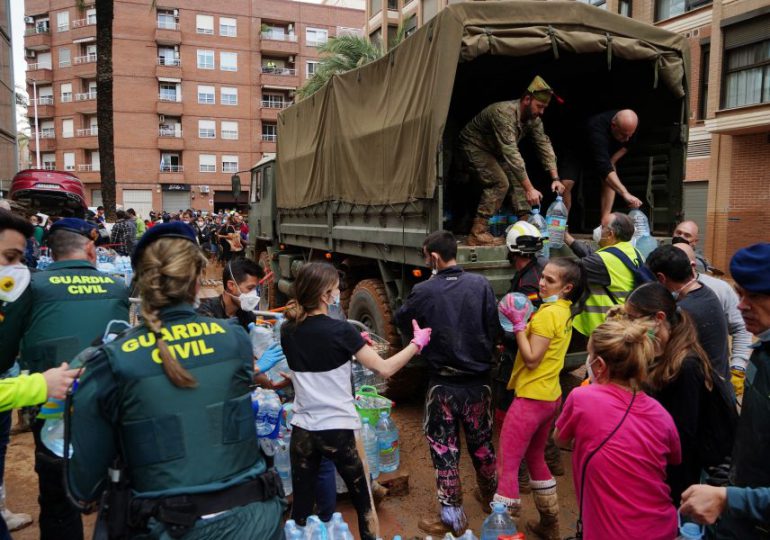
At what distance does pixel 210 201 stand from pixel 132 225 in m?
32.5

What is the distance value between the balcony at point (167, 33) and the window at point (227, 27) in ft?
10.5

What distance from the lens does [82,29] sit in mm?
42938

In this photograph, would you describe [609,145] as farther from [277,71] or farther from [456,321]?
[277,71]

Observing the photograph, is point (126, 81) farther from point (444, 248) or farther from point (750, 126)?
point (444, 248)

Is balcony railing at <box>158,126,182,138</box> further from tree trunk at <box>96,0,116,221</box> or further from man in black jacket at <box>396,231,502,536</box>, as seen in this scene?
man in black jacket at <box>396,231,502,536</box>

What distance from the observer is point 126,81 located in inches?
1626

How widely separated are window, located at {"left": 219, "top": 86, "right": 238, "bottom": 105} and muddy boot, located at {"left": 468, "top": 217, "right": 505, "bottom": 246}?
4236 cm

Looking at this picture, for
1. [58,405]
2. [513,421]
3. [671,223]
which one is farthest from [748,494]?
[671,223]

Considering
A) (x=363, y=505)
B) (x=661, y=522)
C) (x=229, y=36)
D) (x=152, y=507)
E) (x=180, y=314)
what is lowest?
(x=363, y=505)

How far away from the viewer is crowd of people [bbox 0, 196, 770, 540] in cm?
168

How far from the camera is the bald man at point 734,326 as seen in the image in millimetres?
3746

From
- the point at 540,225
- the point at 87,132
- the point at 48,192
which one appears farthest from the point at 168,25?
the point at 540,225

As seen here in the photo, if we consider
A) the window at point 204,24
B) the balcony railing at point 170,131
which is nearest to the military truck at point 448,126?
the balcony railing at point 170,131

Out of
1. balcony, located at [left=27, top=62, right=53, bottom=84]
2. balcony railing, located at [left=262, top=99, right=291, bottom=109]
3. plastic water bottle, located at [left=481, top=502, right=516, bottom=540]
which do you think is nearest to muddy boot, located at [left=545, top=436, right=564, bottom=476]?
plastic water bottle, located at [left=481, top=502, right=516, bottom=540]
